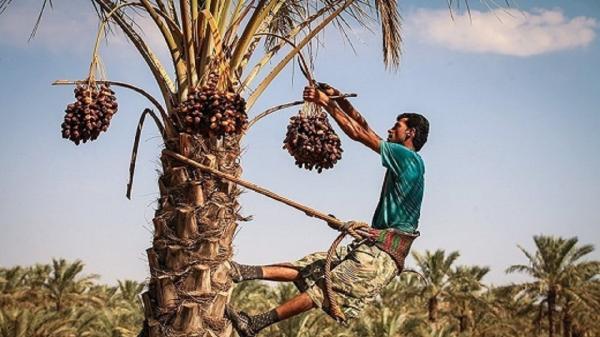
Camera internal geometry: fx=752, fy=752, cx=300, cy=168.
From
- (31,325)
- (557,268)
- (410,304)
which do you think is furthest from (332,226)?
(410,304)

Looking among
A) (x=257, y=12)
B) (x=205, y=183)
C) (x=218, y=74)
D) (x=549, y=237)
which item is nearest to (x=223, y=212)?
(x=205, y=183)

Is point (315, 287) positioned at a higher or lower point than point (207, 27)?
lower

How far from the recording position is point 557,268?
30609mm

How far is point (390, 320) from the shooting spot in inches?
1009

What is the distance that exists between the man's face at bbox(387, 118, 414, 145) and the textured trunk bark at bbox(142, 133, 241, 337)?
1.35 metres

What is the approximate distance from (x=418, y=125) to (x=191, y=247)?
1869mm

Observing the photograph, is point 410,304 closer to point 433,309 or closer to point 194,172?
point 433,309

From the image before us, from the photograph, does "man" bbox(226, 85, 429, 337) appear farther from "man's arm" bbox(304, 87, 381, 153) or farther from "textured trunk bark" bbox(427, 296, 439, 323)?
"textured trunk bark" bbox(427, 296, 439, 323)

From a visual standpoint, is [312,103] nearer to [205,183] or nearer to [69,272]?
[205,183]

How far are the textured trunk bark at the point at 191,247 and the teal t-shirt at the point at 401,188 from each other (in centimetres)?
113

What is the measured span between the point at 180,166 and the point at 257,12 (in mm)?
984

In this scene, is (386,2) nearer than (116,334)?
Yes

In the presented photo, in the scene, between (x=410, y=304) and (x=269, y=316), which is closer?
(x=269, y=316)

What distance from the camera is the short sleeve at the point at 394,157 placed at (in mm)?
4863
